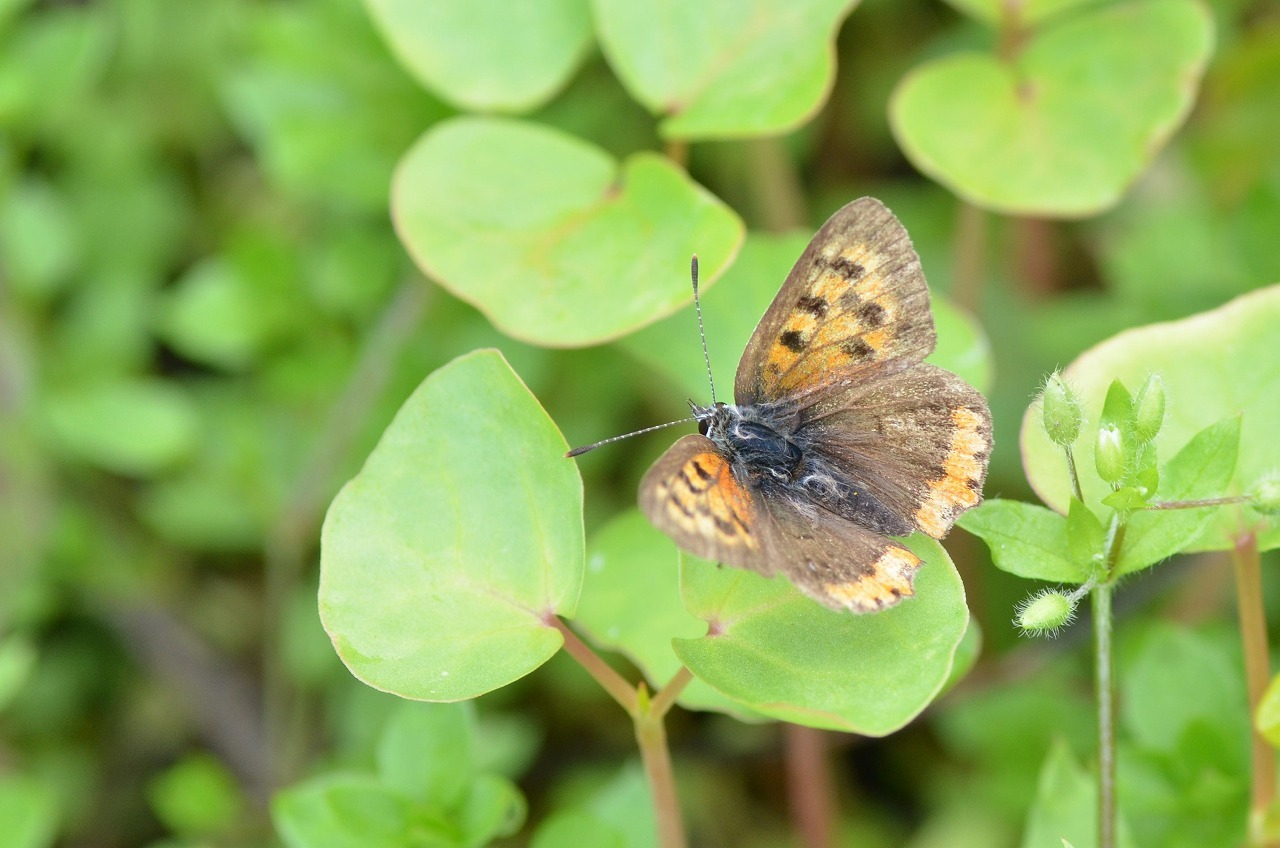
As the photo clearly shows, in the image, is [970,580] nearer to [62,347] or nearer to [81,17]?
[62,347]

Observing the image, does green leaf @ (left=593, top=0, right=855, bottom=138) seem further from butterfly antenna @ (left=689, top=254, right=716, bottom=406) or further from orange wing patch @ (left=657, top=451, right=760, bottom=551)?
orange wing patch @ (left=657, top=451, right=760, bottom=551)

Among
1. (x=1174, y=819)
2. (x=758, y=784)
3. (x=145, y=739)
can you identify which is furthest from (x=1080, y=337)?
(x=145, y=739)

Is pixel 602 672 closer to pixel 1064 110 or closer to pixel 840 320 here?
pixel 840 320

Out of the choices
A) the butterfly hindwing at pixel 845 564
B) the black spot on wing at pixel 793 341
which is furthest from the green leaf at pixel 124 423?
the butterfly hindwing at pixel 845 564

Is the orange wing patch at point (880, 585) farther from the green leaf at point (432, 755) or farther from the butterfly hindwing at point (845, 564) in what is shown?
the green leaf at point (432, 755)

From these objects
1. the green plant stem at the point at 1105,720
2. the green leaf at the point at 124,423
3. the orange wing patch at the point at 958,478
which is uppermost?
the orange wing patch at the point at 958,478

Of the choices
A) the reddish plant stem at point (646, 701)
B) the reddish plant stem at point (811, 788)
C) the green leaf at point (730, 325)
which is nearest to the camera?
the reddish plant stem at point (646, 701)
